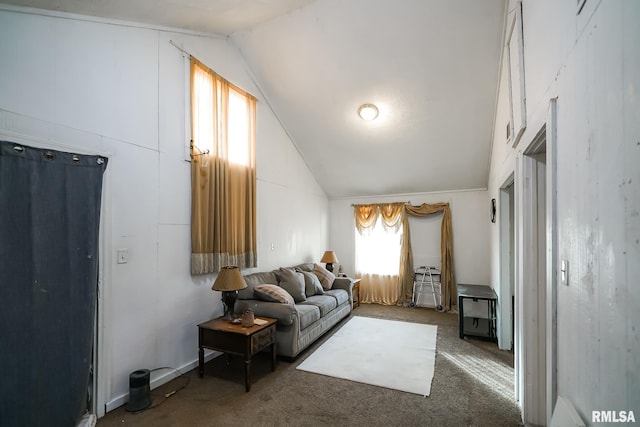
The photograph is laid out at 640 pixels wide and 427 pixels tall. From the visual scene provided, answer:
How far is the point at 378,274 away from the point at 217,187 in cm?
391

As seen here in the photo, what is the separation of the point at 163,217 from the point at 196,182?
51 centimetres

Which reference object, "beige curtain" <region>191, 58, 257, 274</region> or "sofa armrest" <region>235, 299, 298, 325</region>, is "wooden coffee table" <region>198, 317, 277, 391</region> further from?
"beige curtain" <region>191, 58, 257, 274</region>

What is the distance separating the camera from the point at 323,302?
414 centimetres

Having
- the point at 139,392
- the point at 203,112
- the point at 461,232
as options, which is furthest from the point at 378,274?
the point at 139,392

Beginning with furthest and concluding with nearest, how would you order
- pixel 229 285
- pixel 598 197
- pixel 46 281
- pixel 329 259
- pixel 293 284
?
1. pixel 329 259
2. pixel 293 284
3. pixel 229 285
4. pixel 46 281
5. pixel 598 197

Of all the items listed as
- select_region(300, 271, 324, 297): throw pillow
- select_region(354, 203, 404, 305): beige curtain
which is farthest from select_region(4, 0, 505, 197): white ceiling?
select_region(300, 271, 324, 297): throw pillow

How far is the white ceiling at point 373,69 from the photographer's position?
119 inches

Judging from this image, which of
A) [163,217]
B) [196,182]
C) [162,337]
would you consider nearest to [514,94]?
[196,182]

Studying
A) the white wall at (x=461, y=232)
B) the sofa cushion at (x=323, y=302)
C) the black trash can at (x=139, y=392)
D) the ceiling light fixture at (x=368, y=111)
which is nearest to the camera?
the black trash can at (x=139, y=392)

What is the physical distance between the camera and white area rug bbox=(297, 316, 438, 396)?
295cm

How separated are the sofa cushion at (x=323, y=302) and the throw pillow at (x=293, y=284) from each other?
0.39ft

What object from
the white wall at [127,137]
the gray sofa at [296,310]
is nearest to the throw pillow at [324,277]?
the gray sofa at [296,310]

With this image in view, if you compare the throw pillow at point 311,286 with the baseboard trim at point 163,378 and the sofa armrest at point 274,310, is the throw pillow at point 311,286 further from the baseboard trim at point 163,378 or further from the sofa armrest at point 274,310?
the baseboard trim at point 163,378

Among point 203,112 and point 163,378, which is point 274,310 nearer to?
point 163,378
